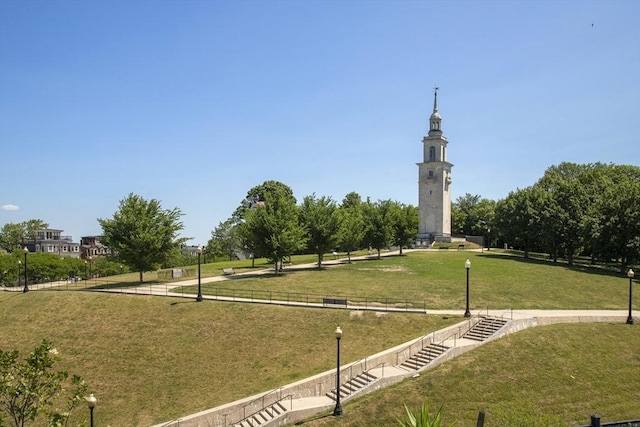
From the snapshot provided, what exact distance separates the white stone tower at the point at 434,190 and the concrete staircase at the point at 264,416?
5750 centimetres

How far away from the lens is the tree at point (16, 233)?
97.9 metres

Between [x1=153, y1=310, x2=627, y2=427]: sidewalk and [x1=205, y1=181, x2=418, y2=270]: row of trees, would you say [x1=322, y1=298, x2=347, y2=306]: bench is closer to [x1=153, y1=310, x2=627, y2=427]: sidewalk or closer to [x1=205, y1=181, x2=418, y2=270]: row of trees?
[x1=153, y1=310, x2=627, y2=427]: sidewalk

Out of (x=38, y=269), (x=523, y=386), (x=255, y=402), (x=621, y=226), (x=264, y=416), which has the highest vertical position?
(x=621, y=226)

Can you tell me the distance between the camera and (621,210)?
47.2m

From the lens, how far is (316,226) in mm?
45906

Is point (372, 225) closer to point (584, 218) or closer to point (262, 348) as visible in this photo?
point (584, 218)

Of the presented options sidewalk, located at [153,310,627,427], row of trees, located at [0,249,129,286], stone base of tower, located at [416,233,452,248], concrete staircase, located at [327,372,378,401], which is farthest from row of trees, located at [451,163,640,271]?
→ row of trees, located at [0,249,129,286]

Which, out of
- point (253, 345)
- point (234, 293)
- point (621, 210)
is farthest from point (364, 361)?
point (621, 210)

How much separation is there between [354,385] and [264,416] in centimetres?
431

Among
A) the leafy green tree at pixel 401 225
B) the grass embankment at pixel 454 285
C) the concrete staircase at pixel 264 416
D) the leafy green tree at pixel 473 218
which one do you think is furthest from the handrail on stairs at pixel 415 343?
the leafy green tree at pixel 473 218

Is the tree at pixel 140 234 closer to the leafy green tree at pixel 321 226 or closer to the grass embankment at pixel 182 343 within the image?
the grass embankment at pixel 182 343

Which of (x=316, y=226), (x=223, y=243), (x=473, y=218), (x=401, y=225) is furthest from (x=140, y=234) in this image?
(x=473, y=218)

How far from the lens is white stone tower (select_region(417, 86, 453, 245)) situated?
74.1 metres

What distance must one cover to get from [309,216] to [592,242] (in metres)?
30.5
